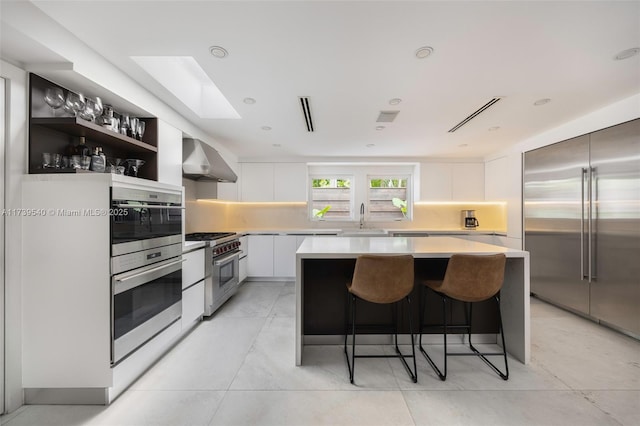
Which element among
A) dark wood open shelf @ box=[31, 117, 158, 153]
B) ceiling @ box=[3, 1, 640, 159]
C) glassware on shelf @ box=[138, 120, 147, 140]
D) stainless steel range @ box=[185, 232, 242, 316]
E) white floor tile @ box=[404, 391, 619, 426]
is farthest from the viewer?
stainless steel range @ box=[185, 232, 242, 316]

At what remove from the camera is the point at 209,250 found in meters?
3.15

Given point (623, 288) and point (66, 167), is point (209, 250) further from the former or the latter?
point (623, 288)

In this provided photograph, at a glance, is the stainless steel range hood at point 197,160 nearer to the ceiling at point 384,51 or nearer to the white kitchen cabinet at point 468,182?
the ceiling at point 384,51

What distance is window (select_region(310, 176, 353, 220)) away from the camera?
18.6ft

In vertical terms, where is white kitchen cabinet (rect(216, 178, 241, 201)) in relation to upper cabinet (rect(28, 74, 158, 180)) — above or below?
below

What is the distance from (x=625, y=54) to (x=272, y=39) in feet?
8.10

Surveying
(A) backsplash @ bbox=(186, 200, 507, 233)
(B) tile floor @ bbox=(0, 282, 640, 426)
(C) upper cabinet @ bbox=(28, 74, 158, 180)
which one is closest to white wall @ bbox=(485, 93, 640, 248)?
(A) backsplash @ bbox=(186, 200, 507, 233)

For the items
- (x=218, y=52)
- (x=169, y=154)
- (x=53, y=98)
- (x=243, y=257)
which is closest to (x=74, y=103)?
(x=53, y=98)

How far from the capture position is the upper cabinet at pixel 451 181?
5.23 m

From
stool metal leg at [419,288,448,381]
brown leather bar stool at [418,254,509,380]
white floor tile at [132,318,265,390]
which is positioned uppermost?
brown leather bar stool at [418,254,509,380]

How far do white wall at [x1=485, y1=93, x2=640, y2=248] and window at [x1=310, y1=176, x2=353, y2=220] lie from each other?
271 centimetres

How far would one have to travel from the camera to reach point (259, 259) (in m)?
4.97

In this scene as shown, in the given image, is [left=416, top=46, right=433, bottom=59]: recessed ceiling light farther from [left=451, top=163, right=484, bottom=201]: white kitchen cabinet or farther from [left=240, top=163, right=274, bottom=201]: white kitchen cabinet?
[left=451, top=163, right=484, bottom=201]: white kitchen cabinet

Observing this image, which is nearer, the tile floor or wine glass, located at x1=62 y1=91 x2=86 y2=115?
the tile floor
